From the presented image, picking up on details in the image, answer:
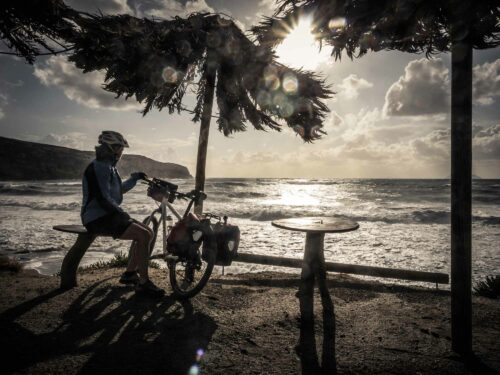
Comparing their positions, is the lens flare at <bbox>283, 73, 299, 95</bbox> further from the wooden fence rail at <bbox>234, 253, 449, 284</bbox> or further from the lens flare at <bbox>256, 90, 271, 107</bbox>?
the wooden fence rail at <bbox>234, 253, 449, 284</bbox>

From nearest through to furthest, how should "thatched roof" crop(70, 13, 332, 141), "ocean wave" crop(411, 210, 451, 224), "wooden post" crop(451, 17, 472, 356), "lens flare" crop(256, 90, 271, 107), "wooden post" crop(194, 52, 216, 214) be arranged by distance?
1. "wooden post" crop(451, 17, 472, 356)
2. "thatched roof" crop(70, 13, 332, 141)
3. "lens flare" crop(256, 90, 271, 107)
4. "wooden post" crop(194, 52, 216, 214)
5. "ocean wave" crop(411, 210, 451, 224)

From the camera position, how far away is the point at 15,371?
2.50 metres

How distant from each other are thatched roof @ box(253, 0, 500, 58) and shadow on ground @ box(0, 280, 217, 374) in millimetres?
3824

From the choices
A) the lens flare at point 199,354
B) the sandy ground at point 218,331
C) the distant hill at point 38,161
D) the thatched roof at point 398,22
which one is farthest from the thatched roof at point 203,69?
the distant hill at point 38,161

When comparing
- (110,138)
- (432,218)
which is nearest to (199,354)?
(110,138)

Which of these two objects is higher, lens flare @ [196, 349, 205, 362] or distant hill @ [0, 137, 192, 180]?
distant hill @ [0, 137, 192, 180]

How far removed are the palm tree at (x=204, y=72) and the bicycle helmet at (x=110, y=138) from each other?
2113mm

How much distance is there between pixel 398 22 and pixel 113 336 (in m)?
4.42

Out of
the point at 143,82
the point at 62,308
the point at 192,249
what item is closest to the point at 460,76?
the point at 192,249

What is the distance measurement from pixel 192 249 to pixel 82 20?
347cm

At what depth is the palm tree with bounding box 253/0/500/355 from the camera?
109 inches

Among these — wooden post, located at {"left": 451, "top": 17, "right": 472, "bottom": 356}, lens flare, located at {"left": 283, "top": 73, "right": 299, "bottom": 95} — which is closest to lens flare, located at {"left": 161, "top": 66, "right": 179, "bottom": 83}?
lens flare, located at {"left": 283, "top": 73, "right": 299, "bottom": 95}

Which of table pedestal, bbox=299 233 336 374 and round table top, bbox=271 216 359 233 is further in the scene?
round table top, bbox=271 216 359 233

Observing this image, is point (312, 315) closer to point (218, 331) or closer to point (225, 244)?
point (218, 331)
